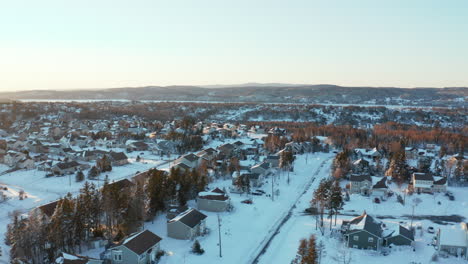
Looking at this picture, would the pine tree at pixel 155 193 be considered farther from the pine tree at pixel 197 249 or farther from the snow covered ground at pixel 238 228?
the pine tree at pixel 197 249

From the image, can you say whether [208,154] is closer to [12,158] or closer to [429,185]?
[12,158]

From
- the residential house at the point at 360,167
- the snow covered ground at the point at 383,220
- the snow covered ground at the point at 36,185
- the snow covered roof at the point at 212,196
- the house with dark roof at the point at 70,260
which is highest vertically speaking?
the house with dark roof at the point at 70,260

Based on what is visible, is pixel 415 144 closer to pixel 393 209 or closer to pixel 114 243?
pixel 393 209

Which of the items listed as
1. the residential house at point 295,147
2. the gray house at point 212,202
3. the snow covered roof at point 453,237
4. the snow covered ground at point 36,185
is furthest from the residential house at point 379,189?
the snow covered ground at point 36,185

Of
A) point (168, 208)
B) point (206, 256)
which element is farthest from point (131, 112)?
point (206, 256)

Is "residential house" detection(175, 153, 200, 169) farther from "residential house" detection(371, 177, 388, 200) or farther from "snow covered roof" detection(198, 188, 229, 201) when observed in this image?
"residential house" detection(371, 177, 388, 200)

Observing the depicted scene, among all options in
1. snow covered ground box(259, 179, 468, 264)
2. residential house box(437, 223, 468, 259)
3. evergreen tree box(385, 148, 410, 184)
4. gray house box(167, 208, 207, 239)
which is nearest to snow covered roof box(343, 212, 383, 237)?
snow covered ground box(259, 179, 468, 264)
